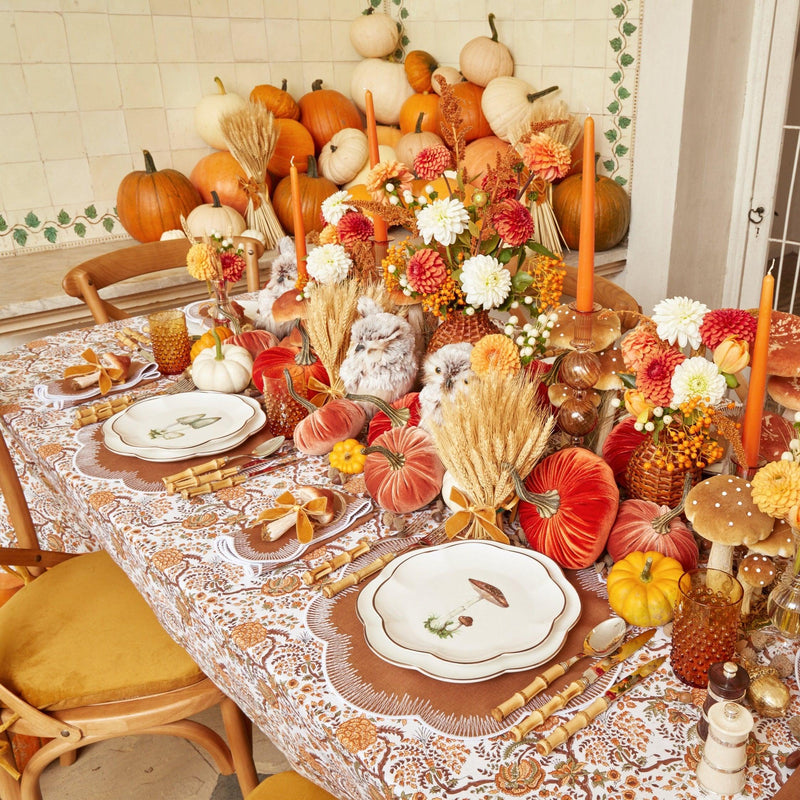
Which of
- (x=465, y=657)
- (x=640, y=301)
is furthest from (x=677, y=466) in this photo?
(x=640, y=301)

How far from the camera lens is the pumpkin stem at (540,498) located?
0.93m

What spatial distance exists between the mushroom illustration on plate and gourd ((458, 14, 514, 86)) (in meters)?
2.36

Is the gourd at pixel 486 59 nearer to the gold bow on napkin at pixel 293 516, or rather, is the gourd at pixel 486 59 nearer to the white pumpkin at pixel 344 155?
the white pumpkin at pixel 344 155

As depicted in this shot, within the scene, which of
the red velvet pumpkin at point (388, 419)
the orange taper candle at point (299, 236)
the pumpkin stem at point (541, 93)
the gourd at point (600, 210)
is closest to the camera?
the red velvet pumpkin at point (388, 419)

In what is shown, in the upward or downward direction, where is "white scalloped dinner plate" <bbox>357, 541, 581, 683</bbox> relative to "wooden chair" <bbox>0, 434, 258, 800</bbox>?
upward

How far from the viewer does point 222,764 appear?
1.45m

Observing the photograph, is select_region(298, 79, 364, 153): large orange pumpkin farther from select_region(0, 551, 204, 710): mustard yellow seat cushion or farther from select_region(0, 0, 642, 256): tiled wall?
select_region(0, 551, 204, 710): mustard yellow seat cushion

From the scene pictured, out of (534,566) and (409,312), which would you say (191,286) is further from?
(534,566)

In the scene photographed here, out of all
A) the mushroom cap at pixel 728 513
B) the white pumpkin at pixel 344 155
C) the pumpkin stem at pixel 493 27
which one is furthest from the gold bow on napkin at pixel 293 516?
the pumpkin stem at pixel 493 27

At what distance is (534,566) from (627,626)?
0.41 feet

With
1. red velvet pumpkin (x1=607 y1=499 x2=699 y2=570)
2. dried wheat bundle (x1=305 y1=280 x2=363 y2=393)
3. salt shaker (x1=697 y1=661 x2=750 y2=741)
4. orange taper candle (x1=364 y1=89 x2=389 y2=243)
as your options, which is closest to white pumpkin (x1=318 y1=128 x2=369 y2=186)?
orange taper candle (x1=364 y1=89 x2=389 y2=243)

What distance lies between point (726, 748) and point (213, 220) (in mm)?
2469

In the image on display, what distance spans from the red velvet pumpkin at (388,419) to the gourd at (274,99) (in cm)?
215

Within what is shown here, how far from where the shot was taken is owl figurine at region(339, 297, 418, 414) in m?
1.20
